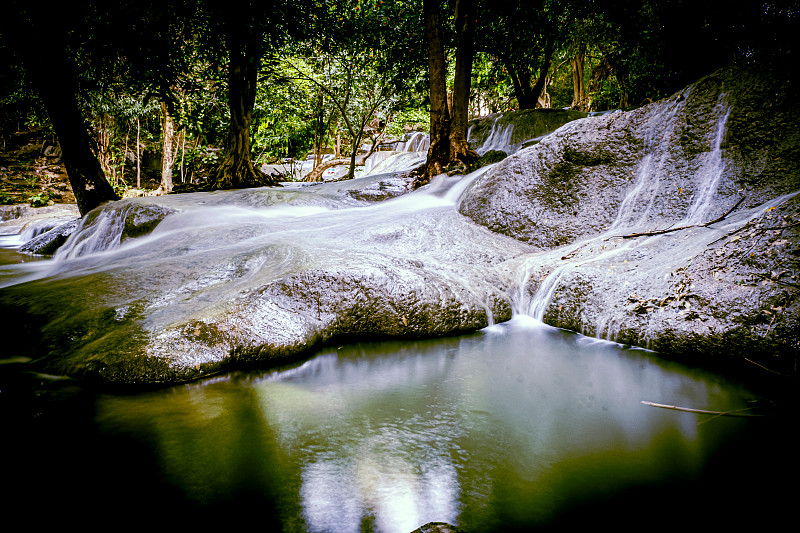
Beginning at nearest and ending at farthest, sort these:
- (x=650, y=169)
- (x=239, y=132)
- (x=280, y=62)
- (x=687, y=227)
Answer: (x=687, y=227), (x=650, y=169), (x=239, y=132), (x=280, y=62)

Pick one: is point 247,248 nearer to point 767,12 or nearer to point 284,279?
point 284,279

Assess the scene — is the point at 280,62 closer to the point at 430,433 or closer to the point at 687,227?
the point at 687,227

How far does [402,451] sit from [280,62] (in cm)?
1422

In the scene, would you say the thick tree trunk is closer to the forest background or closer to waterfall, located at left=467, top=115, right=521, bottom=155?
the forest background

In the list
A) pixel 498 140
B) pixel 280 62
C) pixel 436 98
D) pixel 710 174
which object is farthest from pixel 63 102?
pixel 710 174

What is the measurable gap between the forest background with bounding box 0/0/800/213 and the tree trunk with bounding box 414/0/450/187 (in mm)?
124

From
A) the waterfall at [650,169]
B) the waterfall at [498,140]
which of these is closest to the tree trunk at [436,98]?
the waterfall at [498,140]

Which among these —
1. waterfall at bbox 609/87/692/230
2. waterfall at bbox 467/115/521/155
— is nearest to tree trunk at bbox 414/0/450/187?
waterfall at bbox 467/115/521/155

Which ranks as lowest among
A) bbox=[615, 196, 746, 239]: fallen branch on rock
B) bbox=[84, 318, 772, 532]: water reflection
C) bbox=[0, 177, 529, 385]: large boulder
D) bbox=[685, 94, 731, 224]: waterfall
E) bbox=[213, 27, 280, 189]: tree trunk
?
bbox=[84, 318, 772, 532]: water reflection

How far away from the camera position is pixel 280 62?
13.7 metres

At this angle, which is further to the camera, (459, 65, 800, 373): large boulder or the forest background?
the forest background

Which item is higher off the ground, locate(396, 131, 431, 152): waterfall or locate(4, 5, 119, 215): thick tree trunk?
locate(396, 131, 431, 152): waterfall

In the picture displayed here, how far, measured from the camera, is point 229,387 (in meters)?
3.08

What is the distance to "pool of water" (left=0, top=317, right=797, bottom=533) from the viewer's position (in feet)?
6.16
